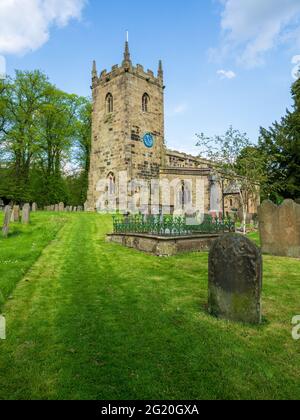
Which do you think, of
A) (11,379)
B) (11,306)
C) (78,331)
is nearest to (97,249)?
(11,306)

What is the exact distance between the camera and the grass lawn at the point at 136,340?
308 centimetres

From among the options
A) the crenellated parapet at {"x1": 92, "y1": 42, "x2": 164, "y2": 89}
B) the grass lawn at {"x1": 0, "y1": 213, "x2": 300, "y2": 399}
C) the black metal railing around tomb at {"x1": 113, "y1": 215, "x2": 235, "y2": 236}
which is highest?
the crenellated parapet at {"x1": 92, "y1": 42, "x2": 164, "y2": 89}

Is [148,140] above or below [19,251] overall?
above

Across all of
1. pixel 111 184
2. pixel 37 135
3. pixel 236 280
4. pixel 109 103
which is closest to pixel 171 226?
pixel 236 280

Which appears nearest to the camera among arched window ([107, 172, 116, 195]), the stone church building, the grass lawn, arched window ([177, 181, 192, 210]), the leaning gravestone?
the grass lawn

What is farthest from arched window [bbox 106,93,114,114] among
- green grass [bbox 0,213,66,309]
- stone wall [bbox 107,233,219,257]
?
stone wall [bbox 107,233,219,257]

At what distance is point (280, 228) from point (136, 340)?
812 centimetres

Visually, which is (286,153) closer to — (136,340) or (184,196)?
(184,196)

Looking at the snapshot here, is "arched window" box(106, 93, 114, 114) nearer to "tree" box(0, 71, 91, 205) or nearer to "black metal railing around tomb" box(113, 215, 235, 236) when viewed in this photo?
"tree" box(0, 71, 91, 205)

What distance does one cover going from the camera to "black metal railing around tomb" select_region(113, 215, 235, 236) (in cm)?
1120

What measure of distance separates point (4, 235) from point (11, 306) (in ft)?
27.5

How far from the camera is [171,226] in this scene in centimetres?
1120

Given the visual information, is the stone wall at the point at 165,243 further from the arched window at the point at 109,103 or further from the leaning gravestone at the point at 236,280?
the arched window at the point at 109,103
